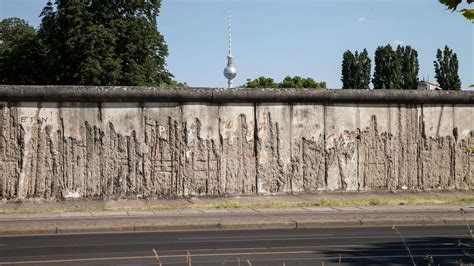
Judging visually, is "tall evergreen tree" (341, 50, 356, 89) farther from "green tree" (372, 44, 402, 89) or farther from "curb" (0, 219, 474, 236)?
"curb" (0, 219, 474, 236)

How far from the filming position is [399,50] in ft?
244

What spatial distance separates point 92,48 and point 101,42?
0.76m

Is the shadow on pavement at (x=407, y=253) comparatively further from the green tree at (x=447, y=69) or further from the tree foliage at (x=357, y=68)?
the tree foliage at (x=357, y=68)

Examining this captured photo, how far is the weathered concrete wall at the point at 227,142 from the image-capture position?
17.4 m

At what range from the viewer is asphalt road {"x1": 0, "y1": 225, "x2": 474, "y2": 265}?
913 centimetres

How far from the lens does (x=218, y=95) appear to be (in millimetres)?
18453

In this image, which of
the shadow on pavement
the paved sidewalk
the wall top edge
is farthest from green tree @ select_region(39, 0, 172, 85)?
the shadow on pavement

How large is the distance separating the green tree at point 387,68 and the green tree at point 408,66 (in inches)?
26.6

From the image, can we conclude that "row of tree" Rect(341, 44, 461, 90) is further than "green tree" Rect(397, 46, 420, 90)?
No

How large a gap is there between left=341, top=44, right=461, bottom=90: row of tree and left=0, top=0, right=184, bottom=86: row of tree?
35.7 m

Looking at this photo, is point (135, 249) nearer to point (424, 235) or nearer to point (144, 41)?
point (424, 235)

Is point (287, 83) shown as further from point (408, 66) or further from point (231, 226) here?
point (231, 226)

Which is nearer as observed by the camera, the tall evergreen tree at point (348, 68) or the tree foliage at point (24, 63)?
the tree foliage at point (24, 63)

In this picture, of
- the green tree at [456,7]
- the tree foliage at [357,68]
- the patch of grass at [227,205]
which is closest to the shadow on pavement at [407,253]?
the green tree at [456,7]
